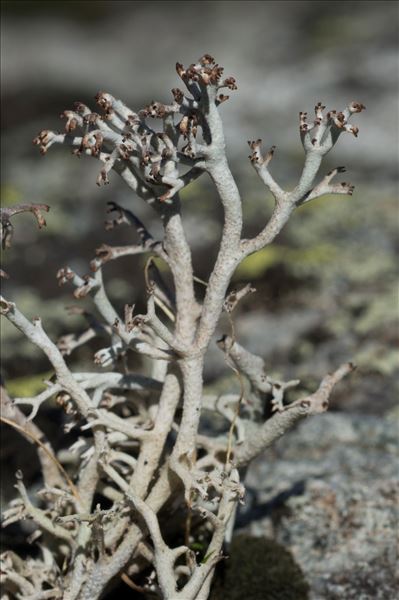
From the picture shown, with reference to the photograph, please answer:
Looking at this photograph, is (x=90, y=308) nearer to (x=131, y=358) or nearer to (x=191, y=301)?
(x=131, y=358)

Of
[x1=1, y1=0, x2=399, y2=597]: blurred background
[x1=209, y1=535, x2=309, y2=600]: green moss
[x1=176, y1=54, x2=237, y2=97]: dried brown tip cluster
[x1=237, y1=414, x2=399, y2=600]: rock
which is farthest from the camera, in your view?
[x1=1, y1=0, x2=399, y2=597]: blurred background

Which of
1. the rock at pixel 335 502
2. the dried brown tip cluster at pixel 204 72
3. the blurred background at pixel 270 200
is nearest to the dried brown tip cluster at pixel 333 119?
the dried brown tip cluster at pixel 204 72

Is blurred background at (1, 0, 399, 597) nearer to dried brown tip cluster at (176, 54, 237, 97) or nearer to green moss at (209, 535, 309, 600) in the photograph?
green moss at (209, 535, 309, 600)

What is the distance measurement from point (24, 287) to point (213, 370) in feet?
15.8

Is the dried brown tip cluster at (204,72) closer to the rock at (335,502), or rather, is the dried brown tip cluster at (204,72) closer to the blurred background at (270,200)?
the rock at (335,502)

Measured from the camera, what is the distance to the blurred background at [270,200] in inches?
465

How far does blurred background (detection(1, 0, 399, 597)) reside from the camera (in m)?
11.8

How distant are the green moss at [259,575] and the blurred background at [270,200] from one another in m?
2.77

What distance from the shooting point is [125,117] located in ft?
17.2

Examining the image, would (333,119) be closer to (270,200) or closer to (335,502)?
(335,502)

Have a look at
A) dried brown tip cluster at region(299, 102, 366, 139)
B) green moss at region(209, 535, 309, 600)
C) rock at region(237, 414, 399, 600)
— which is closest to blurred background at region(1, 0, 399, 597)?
rock at region(237, 414, 399, 600)

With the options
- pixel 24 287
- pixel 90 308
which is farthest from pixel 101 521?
pixel 24 287

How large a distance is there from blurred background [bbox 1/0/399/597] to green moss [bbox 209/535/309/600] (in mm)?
2766

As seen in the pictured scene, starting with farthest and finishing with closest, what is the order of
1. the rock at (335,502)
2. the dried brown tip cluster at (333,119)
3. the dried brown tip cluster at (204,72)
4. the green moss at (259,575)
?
the rock at (335,502) < the green moss at (259,575) < the dried brown tip cluster at (333,119) < the dried brown tip cluster at (204,72)
